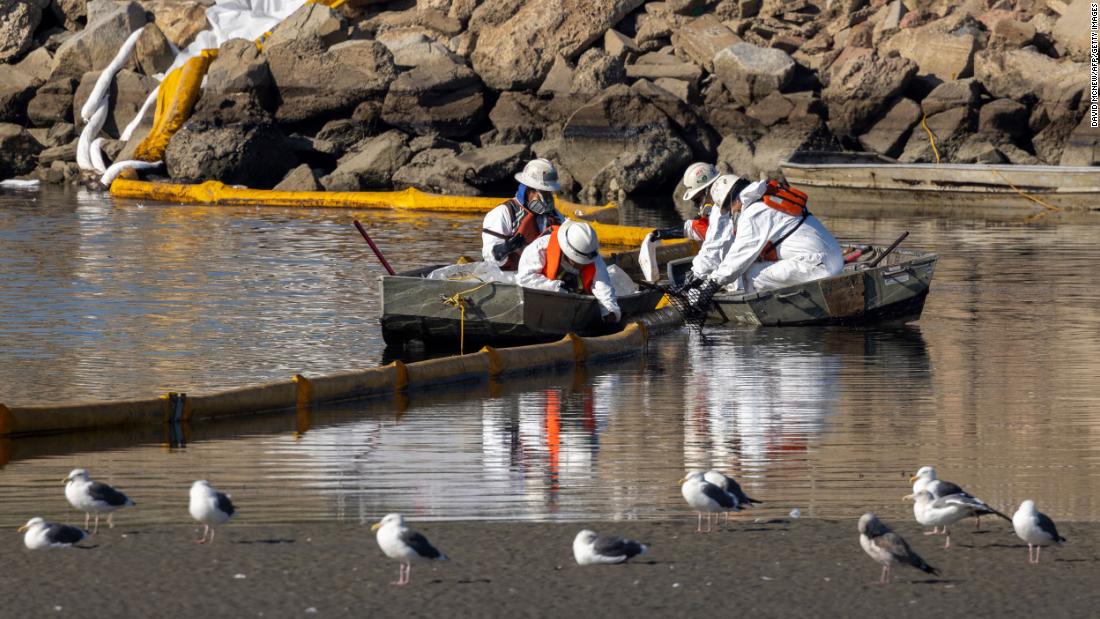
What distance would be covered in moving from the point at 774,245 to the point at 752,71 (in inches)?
833

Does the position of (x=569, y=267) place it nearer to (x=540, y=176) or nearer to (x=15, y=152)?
(x=540, y=176)

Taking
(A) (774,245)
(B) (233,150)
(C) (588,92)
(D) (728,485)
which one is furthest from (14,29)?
(D) (728,485)

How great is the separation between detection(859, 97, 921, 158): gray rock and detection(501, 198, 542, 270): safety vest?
2218 centimetres

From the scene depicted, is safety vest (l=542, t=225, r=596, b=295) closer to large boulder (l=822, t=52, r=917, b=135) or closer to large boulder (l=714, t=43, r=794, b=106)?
large boulder (l=822, t=52, r=917, b=135)

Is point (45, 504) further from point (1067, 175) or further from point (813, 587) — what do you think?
point (1067, 175)

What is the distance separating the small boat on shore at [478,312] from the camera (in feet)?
55.6

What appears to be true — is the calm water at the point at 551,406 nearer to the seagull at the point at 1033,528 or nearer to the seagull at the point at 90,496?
the seagull at the point at 90,496

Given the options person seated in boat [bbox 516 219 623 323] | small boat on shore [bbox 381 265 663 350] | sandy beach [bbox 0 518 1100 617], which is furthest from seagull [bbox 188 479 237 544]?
person seated in boat [bbox 516 219 623 323]

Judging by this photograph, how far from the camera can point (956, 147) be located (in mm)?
38438

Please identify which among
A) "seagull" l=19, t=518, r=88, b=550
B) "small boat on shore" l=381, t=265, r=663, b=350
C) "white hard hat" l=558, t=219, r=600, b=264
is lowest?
"small boat on shore" l=381, t=265, r=663, b=350

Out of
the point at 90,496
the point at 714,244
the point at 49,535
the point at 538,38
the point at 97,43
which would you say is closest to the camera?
the point at 49,535

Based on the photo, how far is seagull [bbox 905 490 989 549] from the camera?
9.24 m

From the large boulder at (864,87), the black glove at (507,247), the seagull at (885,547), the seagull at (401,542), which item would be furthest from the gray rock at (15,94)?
the seagull at (885,547)

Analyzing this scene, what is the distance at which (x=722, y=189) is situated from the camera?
1925 cm
